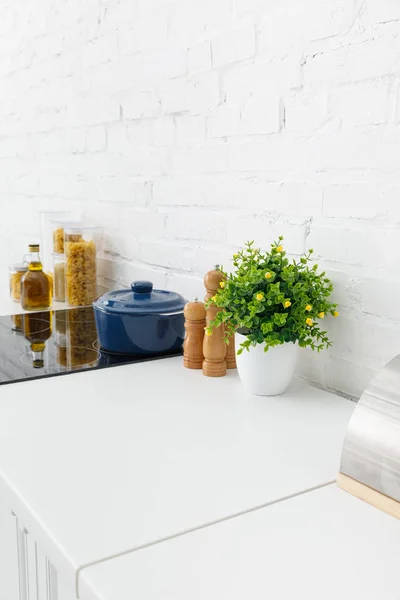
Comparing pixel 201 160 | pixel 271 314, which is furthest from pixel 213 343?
pixel 201 160

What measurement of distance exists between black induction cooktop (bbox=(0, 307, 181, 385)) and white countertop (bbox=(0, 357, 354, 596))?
64 mm

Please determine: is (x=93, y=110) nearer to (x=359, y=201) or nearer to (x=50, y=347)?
(x=50, y=347)

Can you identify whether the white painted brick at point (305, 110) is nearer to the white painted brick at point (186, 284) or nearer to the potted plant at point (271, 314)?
the potted plant at point (271, 314)

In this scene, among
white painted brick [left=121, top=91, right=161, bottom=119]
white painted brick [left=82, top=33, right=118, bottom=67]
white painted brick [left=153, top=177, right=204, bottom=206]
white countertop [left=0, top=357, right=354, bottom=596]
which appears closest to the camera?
white countertop [left=0, top=357, right=354, bottom=596]

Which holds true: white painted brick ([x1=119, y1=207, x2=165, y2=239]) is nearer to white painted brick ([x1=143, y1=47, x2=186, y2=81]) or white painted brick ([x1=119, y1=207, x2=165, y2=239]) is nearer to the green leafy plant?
white painted brick ([x1=143, y1=47, x2=186, y2=81])

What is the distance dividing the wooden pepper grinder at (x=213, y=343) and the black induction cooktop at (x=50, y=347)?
176mm

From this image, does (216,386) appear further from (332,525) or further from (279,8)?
(279,8)

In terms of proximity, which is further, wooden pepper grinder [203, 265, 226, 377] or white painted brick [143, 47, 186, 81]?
white painted brick [143, 47, 186, 81]

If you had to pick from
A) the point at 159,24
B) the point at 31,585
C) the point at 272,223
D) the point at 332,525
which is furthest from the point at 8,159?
the point at 332,525

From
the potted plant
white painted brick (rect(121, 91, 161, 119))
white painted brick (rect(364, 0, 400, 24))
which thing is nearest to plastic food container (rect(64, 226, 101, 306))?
white painted brick (rect(121, 91, 161, 119))

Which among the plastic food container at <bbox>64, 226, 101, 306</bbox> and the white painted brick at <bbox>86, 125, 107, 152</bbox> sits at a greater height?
the white painted brick at <bbox>86, 125, 107, 152</bbox>

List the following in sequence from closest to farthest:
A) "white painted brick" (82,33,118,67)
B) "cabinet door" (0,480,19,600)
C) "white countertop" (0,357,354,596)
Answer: "white countertop" (0,357,354,596) → "cabinet door" (0,480,19,600) → "white painted brick" (82,33,118,67)

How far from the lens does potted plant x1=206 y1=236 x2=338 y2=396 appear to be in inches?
45.2

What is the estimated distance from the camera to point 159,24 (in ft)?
5.57
